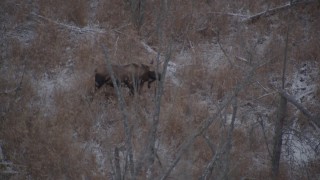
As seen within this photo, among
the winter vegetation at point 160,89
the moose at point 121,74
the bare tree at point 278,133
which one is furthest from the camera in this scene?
the moose at point 121,74

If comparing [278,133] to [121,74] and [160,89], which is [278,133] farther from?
[121,74]

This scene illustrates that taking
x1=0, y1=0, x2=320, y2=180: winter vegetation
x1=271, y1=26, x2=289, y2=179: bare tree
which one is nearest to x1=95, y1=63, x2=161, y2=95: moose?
x1=0, y1=0, x2=320, y2=180: winter vegetation

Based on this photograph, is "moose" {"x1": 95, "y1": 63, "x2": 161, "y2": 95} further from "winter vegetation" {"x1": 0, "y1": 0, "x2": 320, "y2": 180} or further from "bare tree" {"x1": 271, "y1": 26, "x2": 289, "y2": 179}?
"bare tree" {"x1": 271, "y1": 26, "x2": 289, "y2": 179}

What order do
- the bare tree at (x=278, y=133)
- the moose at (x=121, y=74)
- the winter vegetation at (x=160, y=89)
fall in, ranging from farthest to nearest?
the moose at (x=121, y=74) < the winter vegetation at (x=160, y=89) < the bare tree at (x=278, y=133)

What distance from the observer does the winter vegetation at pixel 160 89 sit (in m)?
6.03

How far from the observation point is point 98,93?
7.88 m

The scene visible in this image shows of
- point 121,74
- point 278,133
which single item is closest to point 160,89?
point 278,133

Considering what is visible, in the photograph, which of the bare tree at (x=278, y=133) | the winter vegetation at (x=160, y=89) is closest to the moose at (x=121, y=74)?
the winter vegetation at (x=160, y=89)

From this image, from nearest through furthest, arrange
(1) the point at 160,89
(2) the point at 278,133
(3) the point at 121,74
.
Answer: (1) the point at 160,89, (2) the point at 278,133, (3) the point at 121,74

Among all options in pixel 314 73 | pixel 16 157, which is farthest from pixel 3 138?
pixel 314 73

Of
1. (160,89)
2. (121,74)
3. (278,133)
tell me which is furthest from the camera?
(121,74)

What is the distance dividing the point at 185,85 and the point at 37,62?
2.97 meters

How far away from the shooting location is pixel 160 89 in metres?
3.90

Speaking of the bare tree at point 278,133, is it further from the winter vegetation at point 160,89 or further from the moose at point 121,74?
the moose at point 121,74
